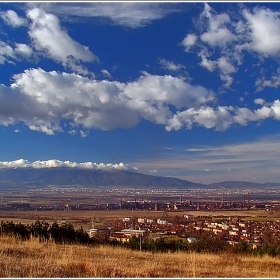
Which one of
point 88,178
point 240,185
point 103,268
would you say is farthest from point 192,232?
point 88,178

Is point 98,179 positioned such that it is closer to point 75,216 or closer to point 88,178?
point 88,178

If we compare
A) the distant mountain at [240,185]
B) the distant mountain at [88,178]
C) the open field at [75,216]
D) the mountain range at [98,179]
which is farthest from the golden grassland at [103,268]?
the distant mountain at [240,185]

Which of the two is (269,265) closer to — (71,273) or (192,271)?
(192,271)

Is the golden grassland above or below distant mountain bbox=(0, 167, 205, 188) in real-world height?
below

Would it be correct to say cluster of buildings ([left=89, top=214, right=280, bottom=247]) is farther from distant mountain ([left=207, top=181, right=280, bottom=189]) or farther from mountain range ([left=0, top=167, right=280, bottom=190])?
distant mountain ([left=207, top=181, right=280, bottom=189])

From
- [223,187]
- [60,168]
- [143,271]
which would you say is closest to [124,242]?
[143,271]

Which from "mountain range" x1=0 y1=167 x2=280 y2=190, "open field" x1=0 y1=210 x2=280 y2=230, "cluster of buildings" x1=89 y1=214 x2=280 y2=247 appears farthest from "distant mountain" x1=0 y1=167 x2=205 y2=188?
"cluster of buildings" x1=89 y1=214 x2=280 y2=247

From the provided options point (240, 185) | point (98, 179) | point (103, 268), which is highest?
point (98, 179)

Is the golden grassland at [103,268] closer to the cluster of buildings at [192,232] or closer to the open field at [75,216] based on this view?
the cluster of buildings at [192,232]
